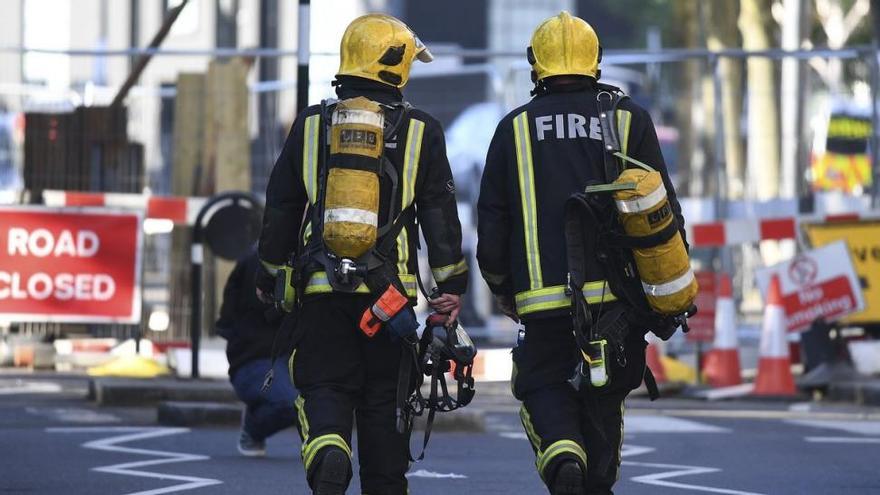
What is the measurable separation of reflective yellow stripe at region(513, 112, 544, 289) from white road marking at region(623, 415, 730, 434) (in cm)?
556

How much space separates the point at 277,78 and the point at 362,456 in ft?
52.8

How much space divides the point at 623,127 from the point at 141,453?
438 centimetres

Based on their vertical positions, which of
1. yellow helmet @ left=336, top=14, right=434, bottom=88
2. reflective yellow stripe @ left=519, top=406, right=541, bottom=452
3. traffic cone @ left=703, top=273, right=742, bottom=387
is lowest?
traffic cone @ left=703, top=273, right=742, bottom=387

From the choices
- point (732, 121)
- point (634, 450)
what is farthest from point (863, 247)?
point (732, 121)

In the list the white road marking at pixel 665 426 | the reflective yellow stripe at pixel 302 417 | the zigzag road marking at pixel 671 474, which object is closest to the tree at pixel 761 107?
the white road marking at pixel 665 426

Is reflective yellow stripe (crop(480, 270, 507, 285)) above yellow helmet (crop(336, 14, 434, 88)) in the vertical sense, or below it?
below

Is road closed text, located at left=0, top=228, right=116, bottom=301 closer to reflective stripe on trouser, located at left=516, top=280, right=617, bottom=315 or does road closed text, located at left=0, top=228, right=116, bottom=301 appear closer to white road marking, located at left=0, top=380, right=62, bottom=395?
white road marking, located at left=0, top=380, right=62, bottom=395

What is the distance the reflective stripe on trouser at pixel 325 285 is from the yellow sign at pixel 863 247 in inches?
371

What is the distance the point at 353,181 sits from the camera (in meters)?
6.48

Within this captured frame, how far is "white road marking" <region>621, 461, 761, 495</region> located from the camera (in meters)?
9.09

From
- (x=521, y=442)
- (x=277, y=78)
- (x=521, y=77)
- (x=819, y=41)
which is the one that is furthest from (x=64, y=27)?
(x=521, y=442)

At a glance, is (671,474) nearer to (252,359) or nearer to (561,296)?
(252,359)

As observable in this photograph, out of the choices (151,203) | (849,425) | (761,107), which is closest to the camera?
(849,425)

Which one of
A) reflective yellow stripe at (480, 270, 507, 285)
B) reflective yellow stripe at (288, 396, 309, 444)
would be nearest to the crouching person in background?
reflective yellow stripe at (288, 396, 309, 444)
